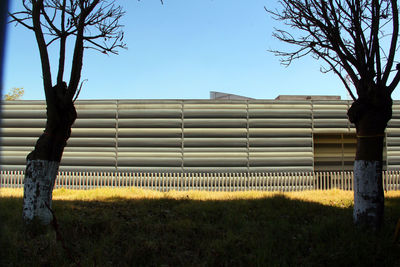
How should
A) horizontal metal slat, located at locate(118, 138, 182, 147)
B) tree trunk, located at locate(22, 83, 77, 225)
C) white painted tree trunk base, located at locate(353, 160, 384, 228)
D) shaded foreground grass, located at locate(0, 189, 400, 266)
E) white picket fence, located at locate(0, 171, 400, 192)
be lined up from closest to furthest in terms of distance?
shaded foreground grass, located at locate(0, 189, 400, 266) < white painted tree trunk base, located at locate(353, 160, 384, 228) < tree trunk, located at locate(22, 83, 77, 225) < white picket fence, located at locate(0, 171, 400, 192) < horizontal metal slat, located at locate(118, 138, 182, 147)

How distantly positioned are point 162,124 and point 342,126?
9.29 metres

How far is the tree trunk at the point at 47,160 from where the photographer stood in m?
5.95

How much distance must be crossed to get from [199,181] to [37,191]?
8804 millimetres

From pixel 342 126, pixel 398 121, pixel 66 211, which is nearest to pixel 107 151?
pixel 66 211

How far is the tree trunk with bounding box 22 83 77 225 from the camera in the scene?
5.95 meters

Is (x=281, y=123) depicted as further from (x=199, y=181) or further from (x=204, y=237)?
(x=204, y=237)

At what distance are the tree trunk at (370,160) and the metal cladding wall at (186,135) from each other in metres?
8.60

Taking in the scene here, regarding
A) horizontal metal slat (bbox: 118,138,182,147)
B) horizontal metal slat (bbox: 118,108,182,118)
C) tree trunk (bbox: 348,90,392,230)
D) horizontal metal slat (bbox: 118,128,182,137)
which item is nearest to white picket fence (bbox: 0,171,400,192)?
horizontal metal slat (bbox: 118,138,182,147)

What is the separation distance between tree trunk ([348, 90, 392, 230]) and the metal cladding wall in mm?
8600

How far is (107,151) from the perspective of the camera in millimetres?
14891

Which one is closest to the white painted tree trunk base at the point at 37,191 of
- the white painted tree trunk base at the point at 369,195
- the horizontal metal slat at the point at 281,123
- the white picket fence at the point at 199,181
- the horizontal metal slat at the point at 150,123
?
the white painted tree trunk base at the point at 369,195

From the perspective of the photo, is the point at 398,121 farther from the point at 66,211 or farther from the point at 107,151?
the point at 66,211

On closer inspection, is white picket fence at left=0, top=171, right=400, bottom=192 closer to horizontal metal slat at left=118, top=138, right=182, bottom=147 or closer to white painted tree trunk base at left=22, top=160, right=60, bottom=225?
horizontal metal slat at left=118, top=138, right=182, bottom=147

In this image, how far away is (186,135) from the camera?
48.9ft
